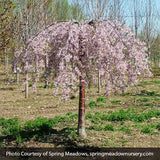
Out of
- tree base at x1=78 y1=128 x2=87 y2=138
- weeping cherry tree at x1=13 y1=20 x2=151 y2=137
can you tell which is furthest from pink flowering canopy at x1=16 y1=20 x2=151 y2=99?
tree base at x1=78 y1=128 x2=87 y2=138

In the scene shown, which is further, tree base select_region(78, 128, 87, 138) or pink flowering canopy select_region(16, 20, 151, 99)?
tree base select_region(78, 128, 87, 138)

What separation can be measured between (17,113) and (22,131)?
3033 millimetres

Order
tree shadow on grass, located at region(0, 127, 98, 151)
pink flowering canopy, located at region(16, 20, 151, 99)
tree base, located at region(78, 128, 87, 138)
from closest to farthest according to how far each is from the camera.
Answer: pink flowering canopy, located at region(16, 20, 151, 99) < tree shadow on grass, located at region(0, 127, 98, 151) < tree base, located at region(78, 128, 87, 138)

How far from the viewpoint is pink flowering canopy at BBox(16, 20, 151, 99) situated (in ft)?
16.1

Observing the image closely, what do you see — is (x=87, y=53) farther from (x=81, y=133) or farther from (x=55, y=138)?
(x=55, y=138)

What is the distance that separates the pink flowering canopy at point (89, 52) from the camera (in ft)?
16.1

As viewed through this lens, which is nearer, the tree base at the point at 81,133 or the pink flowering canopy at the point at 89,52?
the pink flowering canopy at the point at 89,52

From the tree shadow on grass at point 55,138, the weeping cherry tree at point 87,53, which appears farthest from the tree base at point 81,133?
the weeping cherry tree at point 87,53

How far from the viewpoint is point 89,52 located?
515 centimetres

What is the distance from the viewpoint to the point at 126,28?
5301mm

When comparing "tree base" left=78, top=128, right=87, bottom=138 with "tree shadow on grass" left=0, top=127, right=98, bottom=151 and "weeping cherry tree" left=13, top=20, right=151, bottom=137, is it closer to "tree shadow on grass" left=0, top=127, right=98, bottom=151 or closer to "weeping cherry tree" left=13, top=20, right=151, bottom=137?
"tree shadow on grass" left=0, top=127, right=98, bottom=151

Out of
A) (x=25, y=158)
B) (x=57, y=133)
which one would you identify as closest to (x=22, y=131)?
(x=57, y=133)

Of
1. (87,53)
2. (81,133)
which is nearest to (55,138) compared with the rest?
(81,133)

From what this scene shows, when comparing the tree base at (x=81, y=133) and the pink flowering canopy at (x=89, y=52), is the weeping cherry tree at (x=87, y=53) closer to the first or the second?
the pink flowering canopy at (x=89, y=52)
